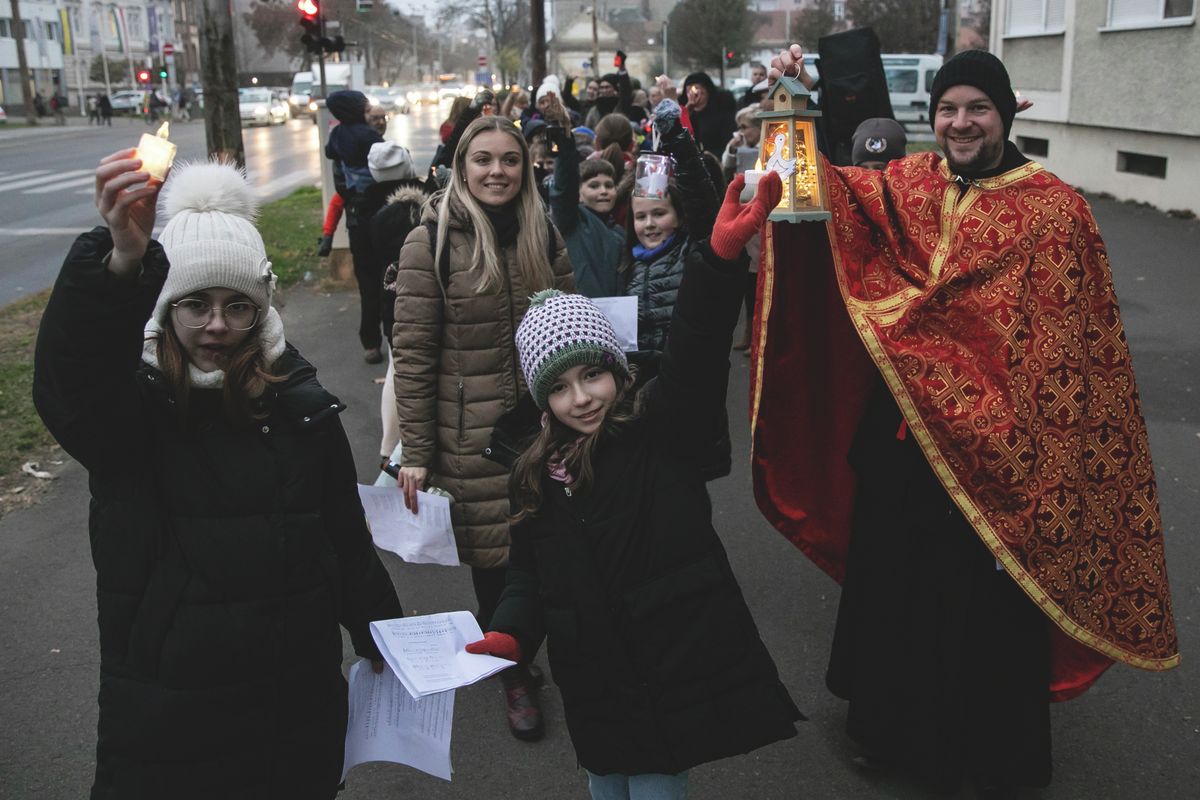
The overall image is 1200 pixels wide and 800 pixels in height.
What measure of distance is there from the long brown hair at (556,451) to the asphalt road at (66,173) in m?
0.86

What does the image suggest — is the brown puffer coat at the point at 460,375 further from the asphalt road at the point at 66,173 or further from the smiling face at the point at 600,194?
the smiling face at the point at 600,194

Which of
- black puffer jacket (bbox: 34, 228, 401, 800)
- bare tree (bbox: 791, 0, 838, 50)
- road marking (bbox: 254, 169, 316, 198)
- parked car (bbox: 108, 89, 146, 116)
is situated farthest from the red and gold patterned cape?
parked car (bbox: 108, 89, 146, 116)

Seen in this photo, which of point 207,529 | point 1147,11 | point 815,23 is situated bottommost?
point 207,529

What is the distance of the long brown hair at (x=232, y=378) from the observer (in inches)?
90.8

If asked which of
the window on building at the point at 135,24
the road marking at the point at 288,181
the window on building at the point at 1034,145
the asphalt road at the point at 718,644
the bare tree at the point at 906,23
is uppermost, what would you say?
the window on building at the point at 135,24

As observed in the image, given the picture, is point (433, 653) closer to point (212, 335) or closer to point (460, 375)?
point (212, 335)

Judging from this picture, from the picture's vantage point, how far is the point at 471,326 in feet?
12.3

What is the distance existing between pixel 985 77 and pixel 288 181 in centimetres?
2285

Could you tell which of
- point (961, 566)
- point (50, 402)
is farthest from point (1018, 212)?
point (50, 402)

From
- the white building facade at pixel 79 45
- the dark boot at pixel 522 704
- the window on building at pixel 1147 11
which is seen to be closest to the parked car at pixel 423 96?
the white building facade at pixel 79 45

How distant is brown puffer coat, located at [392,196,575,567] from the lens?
3732mm

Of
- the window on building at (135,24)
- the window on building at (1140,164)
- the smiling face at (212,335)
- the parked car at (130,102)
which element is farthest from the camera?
the window on building at (135,24)

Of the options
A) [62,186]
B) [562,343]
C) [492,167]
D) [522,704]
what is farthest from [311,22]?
[562,343]

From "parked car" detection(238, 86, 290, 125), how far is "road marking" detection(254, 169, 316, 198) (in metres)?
23.6
